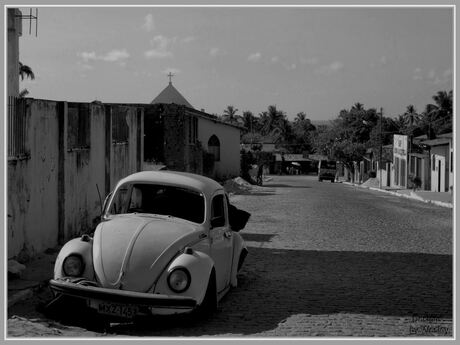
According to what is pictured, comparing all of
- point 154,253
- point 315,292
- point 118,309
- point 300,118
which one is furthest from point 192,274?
point 300,118

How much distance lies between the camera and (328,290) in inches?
363

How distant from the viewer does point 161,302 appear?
664 cm

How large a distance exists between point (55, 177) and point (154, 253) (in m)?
5.36

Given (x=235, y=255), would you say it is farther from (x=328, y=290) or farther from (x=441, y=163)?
(x=441, y=163)

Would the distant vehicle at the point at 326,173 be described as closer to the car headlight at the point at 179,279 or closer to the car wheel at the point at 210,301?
the car wheel at the point at 210,301

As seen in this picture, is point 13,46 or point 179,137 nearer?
point 13,46

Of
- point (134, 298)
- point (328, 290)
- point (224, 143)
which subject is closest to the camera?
point (134, 298)

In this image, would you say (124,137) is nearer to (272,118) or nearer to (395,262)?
(395,262)

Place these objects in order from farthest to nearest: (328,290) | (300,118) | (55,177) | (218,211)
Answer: (300,118), (55,177), (328,290), (218,211)

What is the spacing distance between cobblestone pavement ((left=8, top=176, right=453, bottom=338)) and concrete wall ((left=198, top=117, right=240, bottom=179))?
23351mm

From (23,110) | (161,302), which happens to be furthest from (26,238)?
(161,302)

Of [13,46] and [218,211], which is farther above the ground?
[13,46]

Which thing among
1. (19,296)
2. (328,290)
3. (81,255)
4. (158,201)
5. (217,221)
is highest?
(158,201)

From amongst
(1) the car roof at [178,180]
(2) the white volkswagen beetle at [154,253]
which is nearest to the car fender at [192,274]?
(2) the white volkswagen beetle at [154,253]
